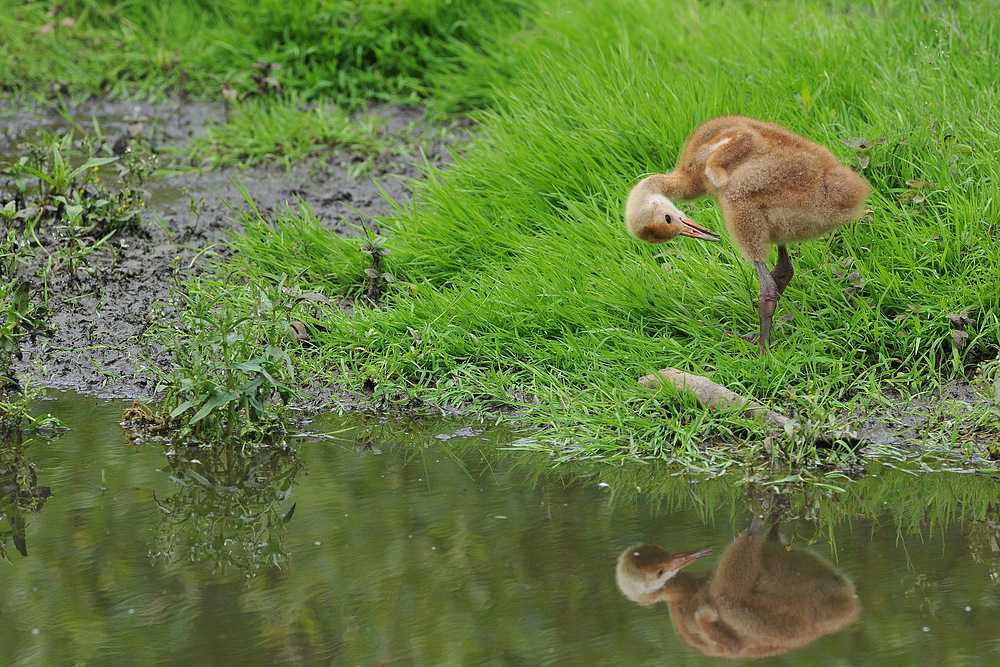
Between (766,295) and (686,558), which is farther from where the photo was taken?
(766,295)

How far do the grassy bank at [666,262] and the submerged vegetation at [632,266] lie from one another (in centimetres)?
1

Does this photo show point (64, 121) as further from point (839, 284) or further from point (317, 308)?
point (839, 284)

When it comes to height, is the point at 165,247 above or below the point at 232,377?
below

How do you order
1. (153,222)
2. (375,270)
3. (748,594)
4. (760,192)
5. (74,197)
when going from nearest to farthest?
(748,594), (760,192), (375,270), (74,197), (153,222)

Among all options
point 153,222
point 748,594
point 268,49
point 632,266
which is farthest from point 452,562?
point 268,49

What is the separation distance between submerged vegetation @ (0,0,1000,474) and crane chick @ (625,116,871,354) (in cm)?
48

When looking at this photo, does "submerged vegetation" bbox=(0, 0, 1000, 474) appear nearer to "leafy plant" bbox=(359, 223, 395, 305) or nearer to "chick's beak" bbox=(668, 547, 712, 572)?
"leafy plant" bbox=(359, 223, 395, 305)

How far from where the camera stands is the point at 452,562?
11.3 feet

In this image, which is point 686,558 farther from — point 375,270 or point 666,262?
point 375,270

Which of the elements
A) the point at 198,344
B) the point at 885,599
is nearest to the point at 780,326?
the point at 885,599

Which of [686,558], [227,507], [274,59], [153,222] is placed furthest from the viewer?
[274,59]

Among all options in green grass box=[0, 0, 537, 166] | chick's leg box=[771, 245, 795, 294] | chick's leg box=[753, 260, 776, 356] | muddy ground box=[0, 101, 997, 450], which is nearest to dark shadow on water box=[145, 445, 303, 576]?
muddy ground box=[0, 101, 997, 450]

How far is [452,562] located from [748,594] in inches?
36.7

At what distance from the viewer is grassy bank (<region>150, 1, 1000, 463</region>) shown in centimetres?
461
